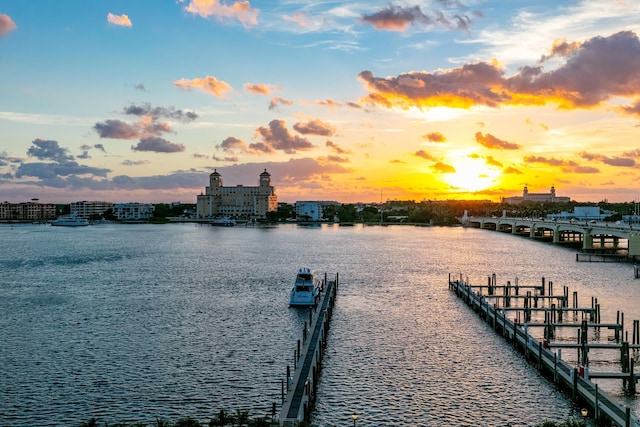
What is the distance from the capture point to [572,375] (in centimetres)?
3209

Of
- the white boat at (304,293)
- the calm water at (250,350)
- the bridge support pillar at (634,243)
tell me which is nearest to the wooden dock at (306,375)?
the calm water at (250,350)

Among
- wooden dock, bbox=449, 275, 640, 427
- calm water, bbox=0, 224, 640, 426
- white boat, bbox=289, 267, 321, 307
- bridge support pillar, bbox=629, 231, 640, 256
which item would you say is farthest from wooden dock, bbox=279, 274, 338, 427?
bridge support pillar, bbox=629, 231, 640, 256

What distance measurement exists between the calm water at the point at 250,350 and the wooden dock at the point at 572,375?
0.90 m

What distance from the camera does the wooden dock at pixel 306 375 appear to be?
2694 centimetres

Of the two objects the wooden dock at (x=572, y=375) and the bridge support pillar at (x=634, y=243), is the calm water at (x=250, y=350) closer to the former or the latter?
the wooden dock at (x=572, y=375)

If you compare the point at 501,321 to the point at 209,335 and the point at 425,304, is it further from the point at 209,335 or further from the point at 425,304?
the point at 209,335

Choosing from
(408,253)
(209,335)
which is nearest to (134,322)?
(209,335)

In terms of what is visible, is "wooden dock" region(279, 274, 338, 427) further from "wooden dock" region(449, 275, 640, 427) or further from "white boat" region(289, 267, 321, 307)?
"wooden dock" region(449, 275, 640, 427)

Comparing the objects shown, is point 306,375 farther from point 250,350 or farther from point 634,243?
point 634,243

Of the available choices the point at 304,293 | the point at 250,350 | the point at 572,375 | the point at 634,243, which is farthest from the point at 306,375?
the point at 634,243

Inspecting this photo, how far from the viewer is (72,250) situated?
135 metres

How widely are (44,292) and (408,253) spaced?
7314 centimetres

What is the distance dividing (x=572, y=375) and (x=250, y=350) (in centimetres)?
2024

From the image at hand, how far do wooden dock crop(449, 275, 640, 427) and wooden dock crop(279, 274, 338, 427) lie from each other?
13402 millimetres
